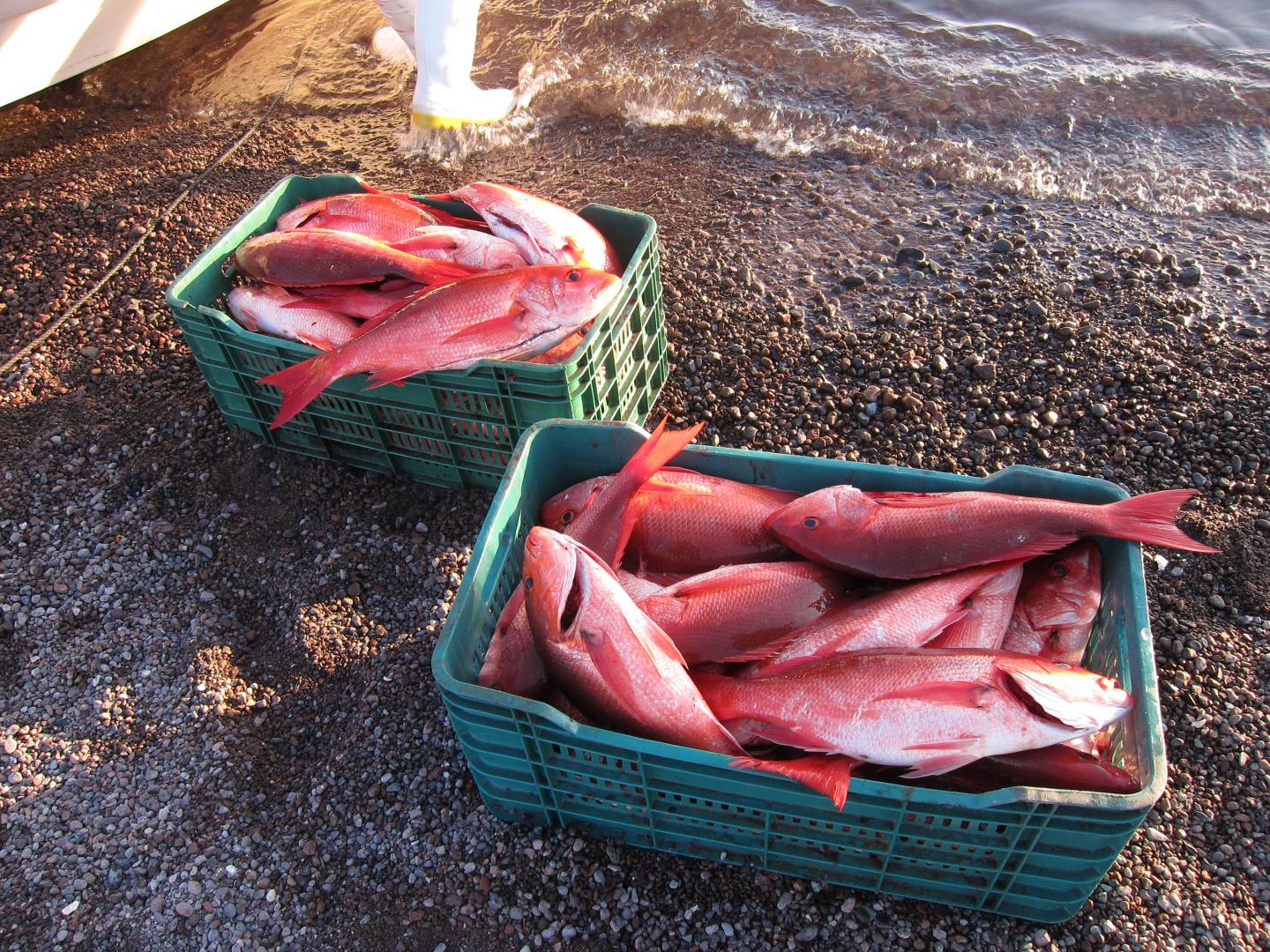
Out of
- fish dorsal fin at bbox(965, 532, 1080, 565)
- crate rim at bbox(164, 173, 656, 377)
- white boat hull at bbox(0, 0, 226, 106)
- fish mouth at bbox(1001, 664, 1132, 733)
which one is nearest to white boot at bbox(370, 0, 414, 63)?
white boat hull at bbox(0, 0, 226, 106)

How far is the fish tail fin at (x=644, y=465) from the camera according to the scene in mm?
2854

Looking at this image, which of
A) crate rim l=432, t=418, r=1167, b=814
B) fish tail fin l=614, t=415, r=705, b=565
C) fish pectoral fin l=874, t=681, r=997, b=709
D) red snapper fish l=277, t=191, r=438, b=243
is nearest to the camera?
crate rim l=432, t=418, r=1167, b=814

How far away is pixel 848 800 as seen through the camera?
2283 mm

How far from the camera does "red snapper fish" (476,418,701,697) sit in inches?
104

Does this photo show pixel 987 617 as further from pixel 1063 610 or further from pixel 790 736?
pixel 790 736

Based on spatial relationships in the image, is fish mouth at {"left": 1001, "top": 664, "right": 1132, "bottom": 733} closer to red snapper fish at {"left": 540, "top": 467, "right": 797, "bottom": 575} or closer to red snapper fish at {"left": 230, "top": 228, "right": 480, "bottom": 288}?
red snapper fish at {"left": 540, "top": 467, "right": 797, "bottom": 575}

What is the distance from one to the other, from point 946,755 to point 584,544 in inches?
48.1

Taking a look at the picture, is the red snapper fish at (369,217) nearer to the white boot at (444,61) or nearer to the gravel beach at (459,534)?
the gravel beach at (459,534)

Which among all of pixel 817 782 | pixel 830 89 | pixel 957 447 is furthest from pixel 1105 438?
pixel 830 89

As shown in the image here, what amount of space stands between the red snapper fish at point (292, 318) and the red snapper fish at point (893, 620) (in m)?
2.21

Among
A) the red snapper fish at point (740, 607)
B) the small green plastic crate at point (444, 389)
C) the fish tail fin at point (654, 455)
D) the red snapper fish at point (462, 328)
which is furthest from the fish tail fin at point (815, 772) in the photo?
the red snapper fish at point (462, 328)

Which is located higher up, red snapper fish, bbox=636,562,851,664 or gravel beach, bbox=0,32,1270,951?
red snapper fish, bbox=636,562,851,664

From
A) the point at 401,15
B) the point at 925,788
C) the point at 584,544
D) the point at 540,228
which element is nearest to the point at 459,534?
the point at 584,544

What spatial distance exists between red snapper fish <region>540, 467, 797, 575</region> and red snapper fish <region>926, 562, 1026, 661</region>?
567 millimetres
